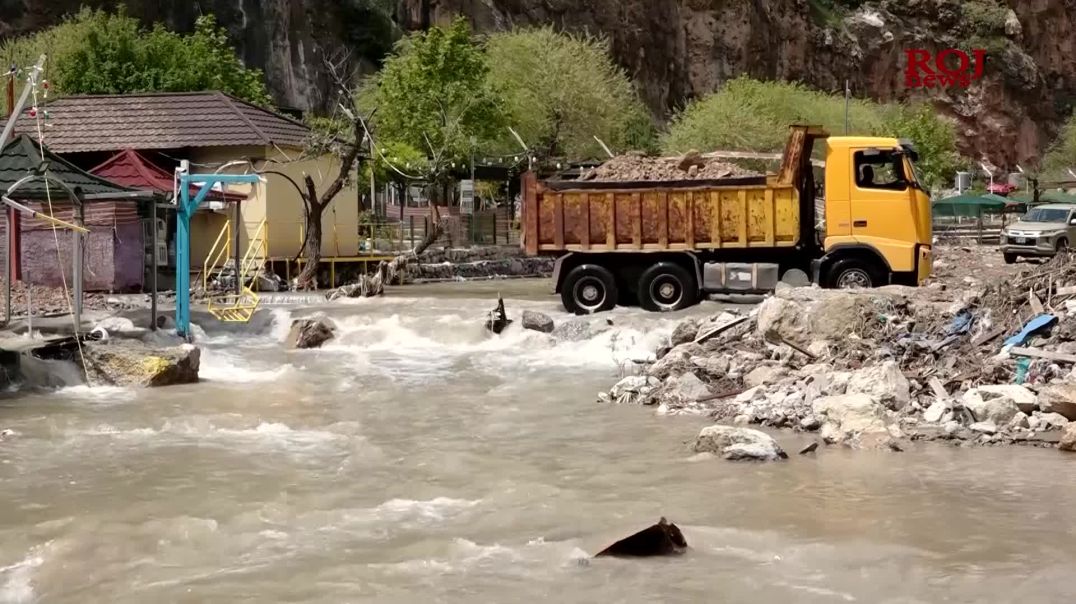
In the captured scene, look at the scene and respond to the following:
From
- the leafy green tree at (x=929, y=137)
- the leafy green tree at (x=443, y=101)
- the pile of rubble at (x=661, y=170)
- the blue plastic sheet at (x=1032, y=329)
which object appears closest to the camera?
the blue plastic sheet at (x=1032, y=329)

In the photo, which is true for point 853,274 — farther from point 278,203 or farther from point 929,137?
point 929,137

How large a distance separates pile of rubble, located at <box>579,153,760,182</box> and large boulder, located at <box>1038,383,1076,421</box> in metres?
10.2

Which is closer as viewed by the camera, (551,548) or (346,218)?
(551,548)

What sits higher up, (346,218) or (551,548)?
(346,218)

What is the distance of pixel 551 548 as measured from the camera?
8.44 metres

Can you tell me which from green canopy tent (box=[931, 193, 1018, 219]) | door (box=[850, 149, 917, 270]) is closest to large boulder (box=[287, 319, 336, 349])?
door (box=[850, 149, 917, 270])

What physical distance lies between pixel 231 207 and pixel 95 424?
16.5 metres

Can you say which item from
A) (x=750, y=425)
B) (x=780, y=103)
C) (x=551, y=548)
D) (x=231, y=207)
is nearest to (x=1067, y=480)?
(x=750, y=425)

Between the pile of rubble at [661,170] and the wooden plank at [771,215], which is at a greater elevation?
the pile of rubble at [661,170]

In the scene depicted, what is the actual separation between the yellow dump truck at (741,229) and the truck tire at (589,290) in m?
0.02

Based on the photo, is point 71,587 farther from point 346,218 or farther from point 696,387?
point 346,218

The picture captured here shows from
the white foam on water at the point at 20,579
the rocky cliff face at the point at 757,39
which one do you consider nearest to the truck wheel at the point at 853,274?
the white foam on water at the point at 20,579

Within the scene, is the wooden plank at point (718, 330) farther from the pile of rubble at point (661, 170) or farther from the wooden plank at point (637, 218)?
the pile of rubble at point (661, 170)

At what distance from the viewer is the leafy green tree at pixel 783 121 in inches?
2234
